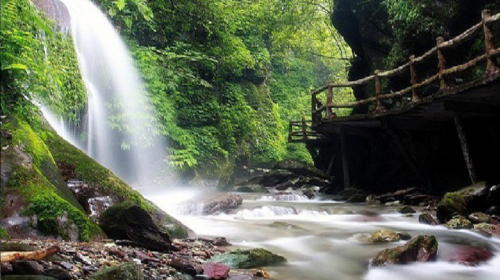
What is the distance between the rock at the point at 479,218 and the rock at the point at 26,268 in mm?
7592

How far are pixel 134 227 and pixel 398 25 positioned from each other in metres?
11.3

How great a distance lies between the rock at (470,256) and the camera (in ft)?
17.7

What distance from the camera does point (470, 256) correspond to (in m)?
5.55

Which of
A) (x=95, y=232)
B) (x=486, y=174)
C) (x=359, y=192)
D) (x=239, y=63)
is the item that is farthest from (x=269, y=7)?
(x=95, y=232)

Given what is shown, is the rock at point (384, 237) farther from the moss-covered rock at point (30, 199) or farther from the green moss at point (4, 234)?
the green moss at point (4, 234)

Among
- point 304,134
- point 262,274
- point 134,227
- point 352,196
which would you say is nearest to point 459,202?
point 352,196

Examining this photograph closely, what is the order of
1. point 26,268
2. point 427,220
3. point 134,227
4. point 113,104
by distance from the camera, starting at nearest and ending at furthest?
point 26,268, point 134,227, point 427,220, point 113,104

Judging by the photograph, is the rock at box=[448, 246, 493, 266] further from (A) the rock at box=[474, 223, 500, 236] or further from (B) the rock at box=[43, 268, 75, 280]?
(B) the rock at box=[43, 268, 75, 280]

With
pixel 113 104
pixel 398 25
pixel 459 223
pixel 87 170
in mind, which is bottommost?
pixel 459 223

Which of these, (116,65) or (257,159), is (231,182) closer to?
(257,159)

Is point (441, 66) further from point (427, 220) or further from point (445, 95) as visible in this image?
point (427, 220)

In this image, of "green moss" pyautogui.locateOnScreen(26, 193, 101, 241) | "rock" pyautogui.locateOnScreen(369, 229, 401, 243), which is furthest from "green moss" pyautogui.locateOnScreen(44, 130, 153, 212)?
"rock" pyautogui.locateOnScreen(369, 229, 401, 243)

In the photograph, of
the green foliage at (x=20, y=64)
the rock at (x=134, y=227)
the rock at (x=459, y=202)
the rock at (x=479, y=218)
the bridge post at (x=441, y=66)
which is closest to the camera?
the green foliage at (x=20, y=64)

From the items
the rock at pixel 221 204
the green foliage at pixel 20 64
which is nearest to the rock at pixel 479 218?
the rock at pixel 221 204
